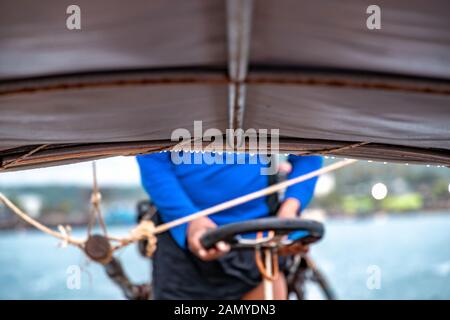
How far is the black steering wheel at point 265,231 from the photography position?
167 centimetres

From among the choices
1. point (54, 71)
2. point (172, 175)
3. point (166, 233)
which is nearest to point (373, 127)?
point (54, 71)

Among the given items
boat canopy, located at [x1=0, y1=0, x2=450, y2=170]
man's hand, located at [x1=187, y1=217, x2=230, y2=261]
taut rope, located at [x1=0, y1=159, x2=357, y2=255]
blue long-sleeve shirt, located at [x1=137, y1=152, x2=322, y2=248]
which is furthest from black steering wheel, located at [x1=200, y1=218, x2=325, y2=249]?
boat canopy, located at [x1=0, y1=0, x2=450, y2=170]

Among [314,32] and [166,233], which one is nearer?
[314,32]

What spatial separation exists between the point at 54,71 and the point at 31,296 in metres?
3.03

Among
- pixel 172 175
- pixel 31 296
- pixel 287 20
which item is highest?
pixel 287 20

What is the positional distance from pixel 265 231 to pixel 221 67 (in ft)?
2.81

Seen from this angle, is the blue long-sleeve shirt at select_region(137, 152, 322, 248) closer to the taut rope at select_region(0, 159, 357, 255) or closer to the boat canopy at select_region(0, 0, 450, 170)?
the taut rope at select_region(0, 159, 357, 255)

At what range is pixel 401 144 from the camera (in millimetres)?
1380

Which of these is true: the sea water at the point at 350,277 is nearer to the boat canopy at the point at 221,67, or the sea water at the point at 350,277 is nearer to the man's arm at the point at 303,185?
the man's arm at the point at 303,185

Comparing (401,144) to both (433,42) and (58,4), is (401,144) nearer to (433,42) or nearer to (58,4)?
(433,42)

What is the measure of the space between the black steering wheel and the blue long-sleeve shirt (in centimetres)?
35

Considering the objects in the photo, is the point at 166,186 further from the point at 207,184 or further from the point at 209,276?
the point at 209,276

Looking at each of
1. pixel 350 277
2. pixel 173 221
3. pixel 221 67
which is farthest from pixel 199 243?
pixel 350 277

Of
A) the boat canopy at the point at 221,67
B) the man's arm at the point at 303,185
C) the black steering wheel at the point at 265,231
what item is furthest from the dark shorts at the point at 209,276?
the boat canopy at the point at 221,67
